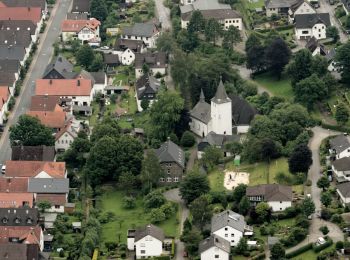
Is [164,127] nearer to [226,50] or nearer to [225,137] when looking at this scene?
[225,137]

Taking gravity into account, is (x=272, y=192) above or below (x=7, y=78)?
above

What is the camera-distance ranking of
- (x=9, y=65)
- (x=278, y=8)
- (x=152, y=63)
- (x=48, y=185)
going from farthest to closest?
(x=278, y=8) → (x=9, y=65) → (x=152, y=63) → (x=48, y=185)

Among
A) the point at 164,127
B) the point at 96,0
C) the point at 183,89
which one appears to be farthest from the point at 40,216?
the point at 96,0

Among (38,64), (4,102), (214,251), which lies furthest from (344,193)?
(38,64)

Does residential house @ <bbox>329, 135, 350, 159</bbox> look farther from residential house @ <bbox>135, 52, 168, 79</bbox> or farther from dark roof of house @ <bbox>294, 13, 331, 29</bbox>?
dark roof of house @ <bbox>294, 13, 331, 29</bbox>

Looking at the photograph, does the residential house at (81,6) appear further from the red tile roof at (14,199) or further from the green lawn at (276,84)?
the red tile roof at (14,199)

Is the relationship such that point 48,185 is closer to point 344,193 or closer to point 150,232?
point 150,232
